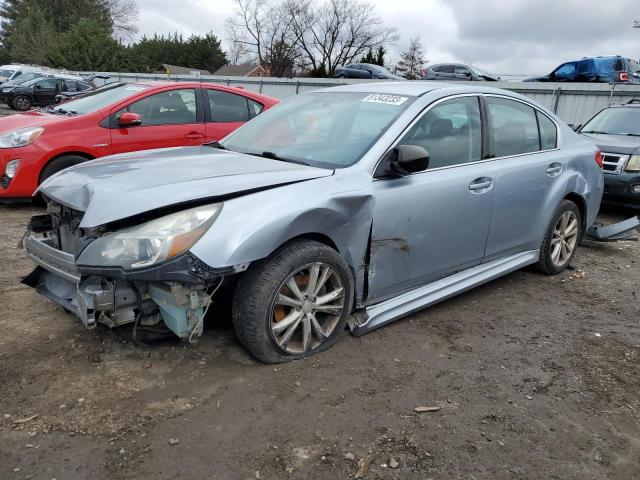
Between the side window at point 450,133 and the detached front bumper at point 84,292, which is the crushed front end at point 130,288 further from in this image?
the side window at point 450,133

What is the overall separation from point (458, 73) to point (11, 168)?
19666 mm

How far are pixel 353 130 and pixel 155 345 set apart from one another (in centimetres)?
184

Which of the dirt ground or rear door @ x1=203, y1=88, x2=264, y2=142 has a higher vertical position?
rear door @ x1=203, y1=88, x2=264, y2=142

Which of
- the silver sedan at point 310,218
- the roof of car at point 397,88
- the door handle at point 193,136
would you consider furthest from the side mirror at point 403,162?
the door handle at point 193,136

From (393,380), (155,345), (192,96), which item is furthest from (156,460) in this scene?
(192,96)

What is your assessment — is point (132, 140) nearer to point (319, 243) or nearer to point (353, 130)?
point (353, 130)

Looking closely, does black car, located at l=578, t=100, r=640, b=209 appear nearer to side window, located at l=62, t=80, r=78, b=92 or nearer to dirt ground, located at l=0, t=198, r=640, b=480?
dirt ground, located at l=0, t=198, r=640, b=480

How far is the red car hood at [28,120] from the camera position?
600cm

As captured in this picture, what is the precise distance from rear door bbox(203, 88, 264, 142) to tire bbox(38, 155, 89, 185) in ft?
5.21

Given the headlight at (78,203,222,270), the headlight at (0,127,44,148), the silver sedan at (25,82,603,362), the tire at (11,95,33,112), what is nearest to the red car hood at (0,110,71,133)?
the headlight at (0,127,44,148)

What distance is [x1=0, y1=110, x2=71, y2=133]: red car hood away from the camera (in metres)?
6.00

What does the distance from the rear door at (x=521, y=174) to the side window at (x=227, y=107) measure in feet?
12.5

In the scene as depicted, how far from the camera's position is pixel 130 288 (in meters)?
2.70

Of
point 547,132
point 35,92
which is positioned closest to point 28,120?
point 547,132
